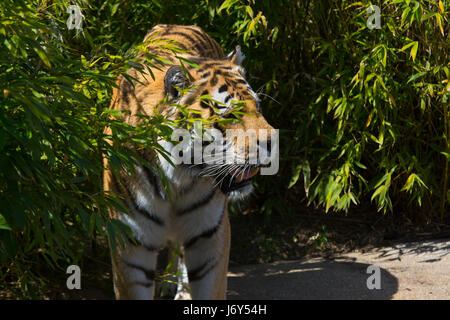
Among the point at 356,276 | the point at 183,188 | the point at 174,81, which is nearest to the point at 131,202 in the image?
the point at 183,188

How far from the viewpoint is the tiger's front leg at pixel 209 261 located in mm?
2988

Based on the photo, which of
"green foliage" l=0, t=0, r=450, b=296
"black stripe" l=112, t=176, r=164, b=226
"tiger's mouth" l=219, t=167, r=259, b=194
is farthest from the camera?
"green foliage" l=0, t=0, r=450, b=296

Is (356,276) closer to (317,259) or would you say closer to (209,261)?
(317,259)

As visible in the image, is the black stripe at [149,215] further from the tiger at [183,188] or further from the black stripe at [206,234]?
the black stripe at [206,234]

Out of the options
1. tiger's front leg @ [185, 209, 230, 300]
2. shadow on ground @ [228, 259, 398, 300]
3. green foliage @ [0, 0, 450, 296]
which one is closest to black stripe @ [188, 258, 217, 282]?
tiger's front leg @ [185, 209, 230, 300]

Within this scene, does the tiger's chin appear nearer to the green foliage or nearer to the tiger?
the tiger

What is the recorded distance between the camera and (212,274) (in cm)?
299

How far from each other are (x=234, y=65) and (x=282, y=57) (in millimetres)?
1315

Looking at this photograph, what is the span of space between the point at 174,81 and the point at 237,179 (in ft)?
1.59

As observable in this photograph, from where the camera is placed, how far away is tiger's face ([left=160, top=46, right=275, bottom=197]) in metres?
2.61

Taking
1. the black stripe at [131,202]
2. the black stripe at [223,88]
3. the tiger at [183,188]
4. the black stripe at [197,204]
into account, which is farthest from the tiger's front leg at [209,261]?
the black stripe at [223,88]

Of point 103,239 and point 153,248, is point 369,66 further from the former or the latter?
point 103,239

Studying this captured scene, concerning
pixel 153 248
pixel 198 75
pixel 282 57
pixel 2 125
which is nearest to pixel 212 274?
pixel 153 248

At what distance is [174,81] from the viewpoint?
2.69 m
